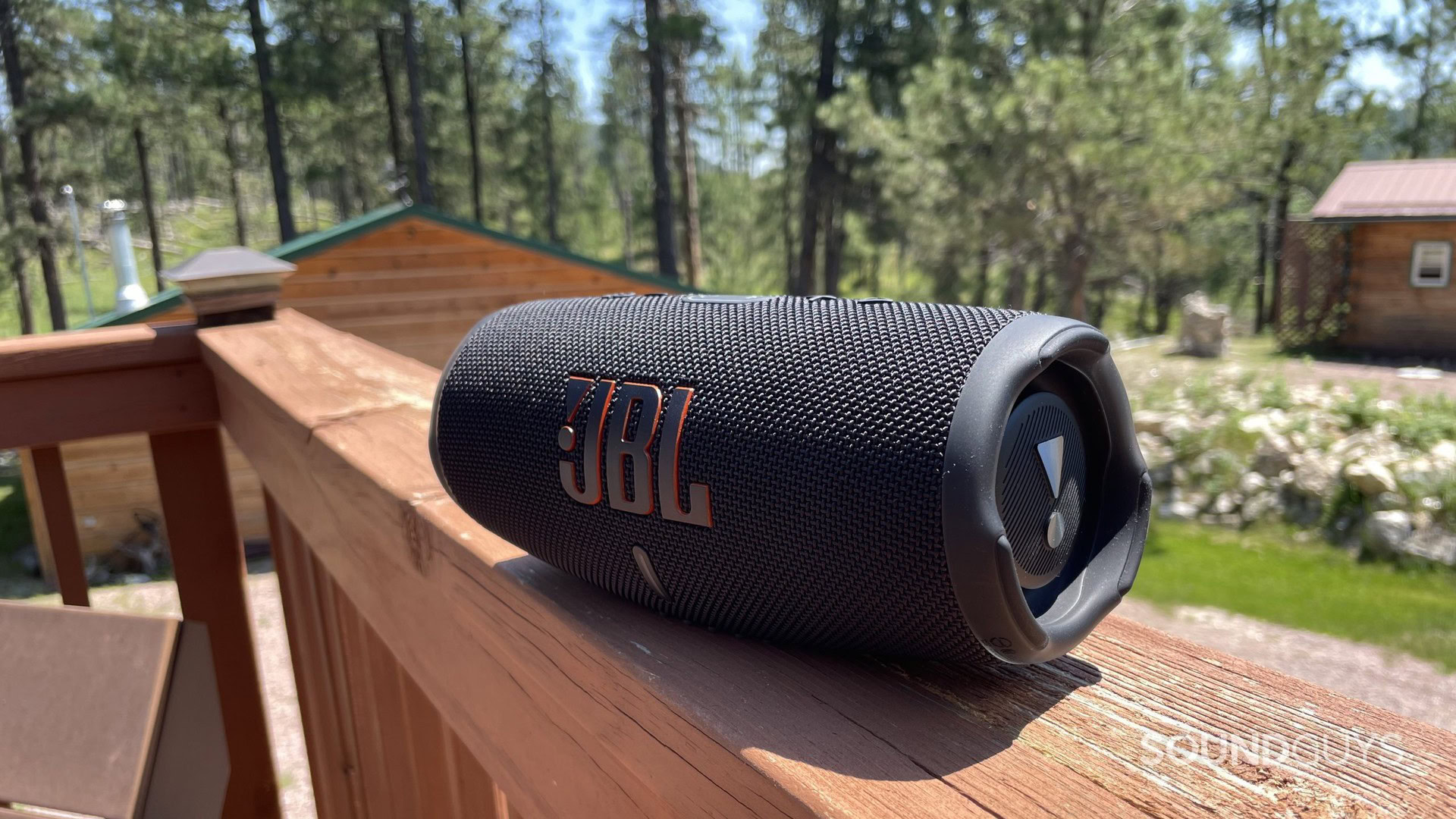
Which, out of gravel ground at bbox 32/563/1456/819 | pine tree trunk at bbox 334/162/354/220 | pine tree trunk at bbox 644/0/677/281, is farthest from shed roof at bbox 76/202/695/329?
pine tree trunk at bbox 334/162/354/220

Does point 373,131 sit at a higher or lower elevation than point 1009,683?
higher

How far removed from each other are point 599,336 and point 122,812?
0.86 meters

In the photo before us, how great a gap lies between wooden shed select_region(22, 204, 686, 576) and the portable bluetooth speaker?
7514mm

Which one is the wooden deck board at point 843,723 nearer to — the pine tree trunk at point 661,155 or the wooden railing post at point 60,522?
the wooden railing post at point 60,522

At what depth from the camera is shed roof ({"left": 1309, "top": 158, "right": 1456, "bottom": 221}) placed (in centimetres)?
1265

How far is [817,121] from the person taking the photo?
15.4 meters

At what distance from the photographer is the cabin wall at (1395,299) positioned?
12.4 metres

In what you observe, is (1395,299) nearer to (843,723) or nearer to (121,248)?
(121,248)

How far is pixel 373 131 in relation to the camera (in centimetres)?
2012

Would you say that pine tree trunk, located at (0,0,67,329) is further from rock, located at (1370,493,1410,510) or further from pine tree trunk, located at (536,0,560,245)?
rock, located at (1370,493,1410,510)

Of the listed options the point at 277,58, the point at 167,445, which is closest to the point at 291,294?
the point at 167,445

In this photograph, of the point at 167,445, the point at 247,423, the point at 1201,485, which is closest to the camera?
the point at 247,423

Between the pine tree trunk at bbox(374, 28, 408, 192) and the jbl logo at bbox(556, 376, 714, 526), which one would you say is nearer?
the jbl logo at bbox(556, 376, 714, 526)

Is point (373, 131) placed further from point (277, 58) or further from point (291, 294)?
point (291, 294)
